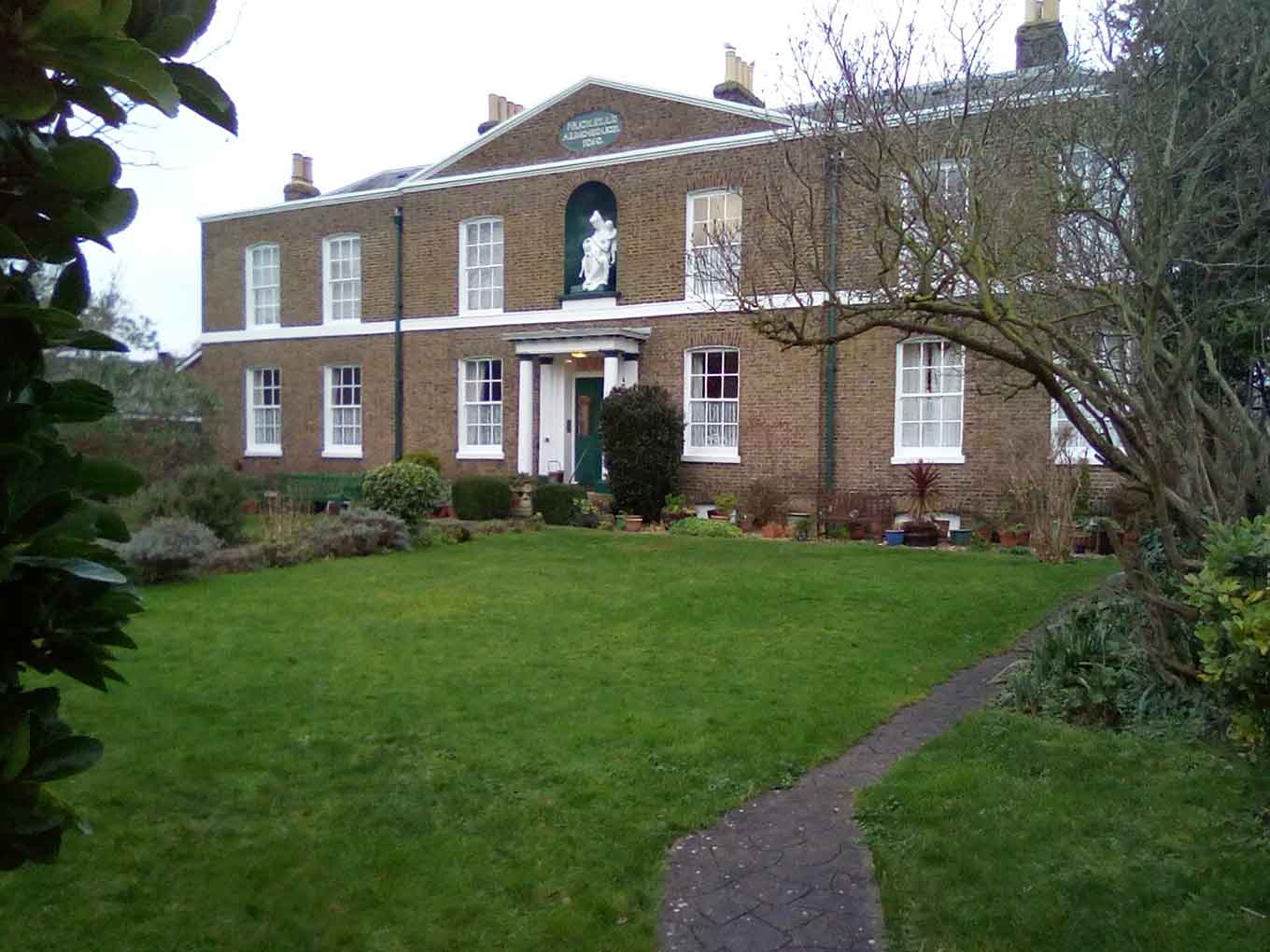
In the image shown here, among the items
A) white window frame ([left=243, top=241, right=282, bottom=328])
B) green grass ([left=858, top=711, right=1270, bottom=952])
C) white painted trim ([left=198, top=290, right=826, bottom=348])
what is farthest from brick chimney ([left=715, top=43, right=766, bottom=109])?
green grass ([left=858, top=711, right=1270, bottom=952])

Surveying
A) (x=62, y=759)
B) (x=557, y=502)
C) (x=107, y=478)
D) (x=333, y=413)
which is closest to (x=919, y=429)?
(x=557, y=502)

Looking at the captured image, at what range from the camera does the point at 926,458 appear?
17875 millimetres

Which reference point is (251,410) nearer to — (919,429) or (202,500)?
(202,500)

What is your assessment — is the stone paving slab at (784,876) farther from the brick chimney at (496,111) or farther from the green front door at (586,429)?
the brick chimney at (496,111)

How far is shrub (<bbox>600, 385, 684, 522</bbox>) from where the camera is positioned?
61.8 ft

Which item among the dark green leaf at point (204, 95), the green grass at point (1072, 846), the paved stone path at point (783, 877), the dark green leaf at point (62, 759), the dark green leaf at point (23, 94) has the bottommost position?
the paved stone path at point (783, 877)

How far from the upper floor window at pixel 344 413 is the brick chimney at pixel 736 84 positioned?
10792mm

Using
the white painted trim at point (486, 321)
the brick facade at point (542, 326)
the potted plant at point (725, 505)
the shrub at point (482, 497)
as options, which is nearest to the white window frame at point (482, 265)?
the brick facade at point (542, 326)

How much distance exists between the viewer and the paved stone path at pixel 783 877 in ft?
13.3

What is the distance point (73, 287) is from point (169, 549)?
1091cm

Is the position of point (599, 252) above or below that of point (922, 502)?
above

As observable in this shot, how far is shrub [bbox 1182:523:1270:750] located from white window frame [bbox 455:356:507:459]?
19.2 metres

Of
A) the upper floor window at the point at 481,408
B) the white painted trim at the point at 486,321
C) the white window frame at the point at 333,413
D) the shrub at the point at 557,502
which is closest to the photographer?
the shrub at the point at 557,502

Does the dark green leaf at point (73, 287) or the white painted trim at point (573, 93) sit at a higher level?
the white painted trim at point (573, 93)
